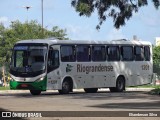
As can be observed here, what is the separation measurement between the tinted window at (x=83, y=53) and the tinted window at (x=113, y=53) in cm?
184

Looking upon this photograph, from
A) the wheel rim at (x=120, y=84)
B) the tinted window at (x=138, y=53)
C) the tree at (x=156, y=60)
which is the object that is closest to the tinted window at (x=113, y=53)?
the wheel rim at (x=120, y=84)

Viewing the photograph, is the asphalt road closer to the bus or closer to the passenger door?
the bus

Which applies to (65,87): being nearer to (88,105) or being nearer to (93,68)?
(93,68)

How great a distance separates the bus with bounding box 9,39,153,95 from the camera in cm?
3192

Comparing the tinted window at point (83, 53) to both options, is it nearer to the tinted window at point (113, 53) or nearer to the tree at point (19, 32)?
the tinted window at point (113, 53)

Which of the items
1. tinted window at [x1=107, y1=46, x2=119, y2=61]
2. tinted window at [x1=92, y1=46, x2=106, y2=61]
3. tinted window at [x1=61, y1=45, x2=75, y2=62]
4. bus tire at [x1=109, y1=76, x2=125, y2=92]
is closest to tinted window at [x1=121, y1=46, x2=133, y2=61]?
tinted window at [x1=107, y1=46, x2=119, y2=61]

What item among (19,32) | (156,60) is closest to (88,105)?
(156,60)

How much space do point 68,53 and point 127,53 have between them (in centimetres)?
533

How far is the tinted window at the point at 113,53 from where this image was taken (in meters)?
35.9

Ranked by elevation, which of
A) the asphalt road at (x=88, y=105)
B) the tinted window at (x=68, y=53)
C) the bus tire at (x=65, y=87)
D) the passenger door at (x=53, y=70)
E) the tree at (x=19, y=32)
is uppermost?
the tree at (x=19, y=32)

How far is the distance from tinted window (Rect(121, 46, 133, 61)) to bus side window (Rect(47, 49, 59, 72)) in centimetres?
596

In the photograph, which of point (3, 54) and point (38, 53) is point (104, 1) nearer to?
point (38, 53)

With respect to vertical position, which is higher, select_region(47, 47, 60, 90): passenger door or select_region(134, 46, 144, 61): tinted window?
select_region(134, 46, 144, 61): tinted window

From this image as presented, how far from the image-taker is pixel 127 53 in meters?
37.1
